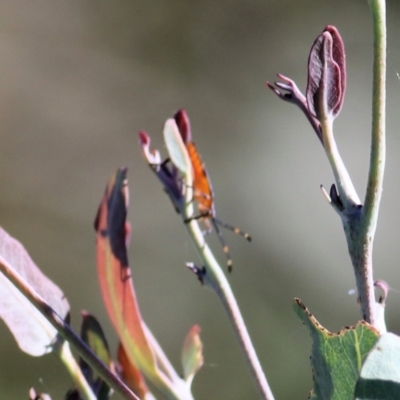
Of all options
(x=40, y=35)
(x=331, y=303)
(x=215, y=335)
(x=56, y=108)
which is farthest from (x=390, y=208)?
(x=40, y=35)

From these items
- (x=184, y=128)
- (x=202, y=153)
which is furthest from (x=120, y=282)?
(x=202, y=153)

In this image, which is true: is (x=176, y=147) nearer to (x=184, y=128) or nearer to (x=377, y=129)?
(x=184, y=128)

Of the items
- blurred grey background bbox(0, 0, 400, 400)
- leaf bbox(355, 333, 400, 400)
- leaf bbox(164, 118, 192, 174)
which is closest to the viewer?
leaf bbox(355, 333, 400, 400)

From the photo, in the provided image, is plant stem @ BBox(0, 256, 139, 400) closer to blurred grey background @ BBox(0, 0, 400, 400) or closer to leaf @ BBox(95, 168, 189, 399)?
leaf @ BBox(95, 168, 189, 399)

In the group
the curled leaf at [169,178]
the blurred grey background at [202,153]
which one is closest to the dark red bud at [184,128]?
the curled leaf at [169,178]

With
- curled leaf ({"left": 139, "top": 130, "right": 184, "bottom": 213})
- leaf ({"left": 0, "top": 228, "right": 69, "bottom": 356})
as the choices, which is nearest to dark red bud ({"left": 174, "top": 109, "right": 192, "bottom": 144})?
curled leaf ({"left": 139, "top": 130, "right": 184, "bottom": 213})

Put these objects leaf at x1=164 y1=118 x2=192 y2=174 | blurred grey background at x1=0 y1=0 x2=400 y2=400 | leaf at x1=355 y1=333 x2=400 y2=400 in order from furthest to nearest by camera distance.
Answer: blurred grey background at x1=0 y1=0 x2=400 y2=400, leaf at x1=164 y1=118 x2=192 y2=174, leaf at x1=355 y1=333 x2=400 y2=400
